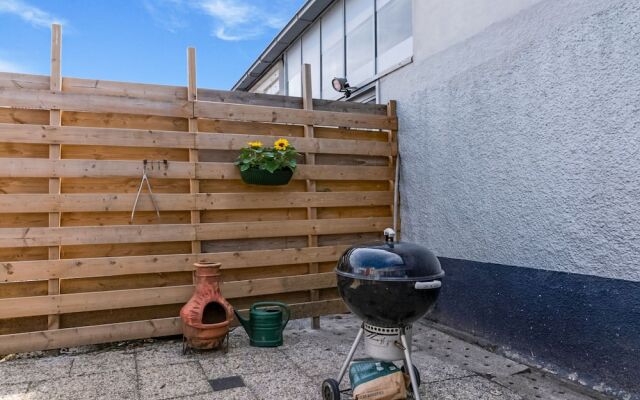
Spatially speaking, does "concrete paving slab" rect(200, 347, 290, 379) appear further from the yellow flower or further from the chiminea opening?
the yellow flower

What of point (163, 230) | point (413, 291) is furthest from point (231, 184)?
point (413, 291)

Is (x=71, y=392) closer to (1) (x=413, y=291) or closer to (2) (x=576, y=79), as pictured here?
(1) (x=413, y=291)

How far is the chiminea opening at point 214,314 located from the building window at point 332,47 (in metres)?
4.34

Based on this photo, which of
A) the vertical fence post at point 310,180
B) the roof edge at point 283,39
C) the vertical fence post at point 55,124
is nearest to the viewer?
the vertical fence post at point 55,124

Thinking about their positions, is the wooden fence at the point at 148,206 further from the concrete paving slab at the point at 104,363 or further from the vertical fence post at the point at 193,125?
the concrete paving slab at the point at 104,363

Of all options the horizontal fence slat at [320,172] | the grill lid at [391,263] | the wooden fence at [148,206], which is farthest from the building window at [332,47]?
the grill lid at [391,263]

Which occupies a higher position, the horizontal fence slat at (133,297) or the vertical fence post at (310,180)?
the vertical fence post at (310,180)

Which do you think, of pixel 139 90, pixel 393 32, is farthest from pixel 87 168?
pixel 393 32

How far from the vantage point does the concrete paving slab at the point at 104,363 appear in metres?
3.51

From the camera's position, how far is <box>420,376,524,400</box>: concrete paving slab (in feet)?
9.96

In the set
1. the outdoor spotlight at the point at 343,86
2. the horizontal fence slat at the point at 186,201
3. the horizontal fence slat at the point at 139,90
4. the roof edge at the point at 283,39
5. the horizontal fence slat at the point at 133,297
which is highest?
the roof edge at the point at 283,39

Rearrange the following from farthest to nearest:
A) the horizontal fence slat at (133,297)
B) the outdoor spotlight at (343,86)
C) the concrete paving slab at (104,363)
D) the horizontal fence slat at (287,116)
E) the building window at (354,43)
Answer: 1. the outdoor spotlight at (343,86)
2. the building window at (354,43)
3. the horizontal fence slat at (287,116)
4. the horizontal fence slat at (133,297)
5. the concrete paving slab at (104,363)

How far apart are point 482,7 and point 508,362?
3.28 metres

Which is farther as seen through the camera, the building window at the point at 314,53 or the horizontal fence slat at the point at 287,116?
the building window at the point at 314,53
